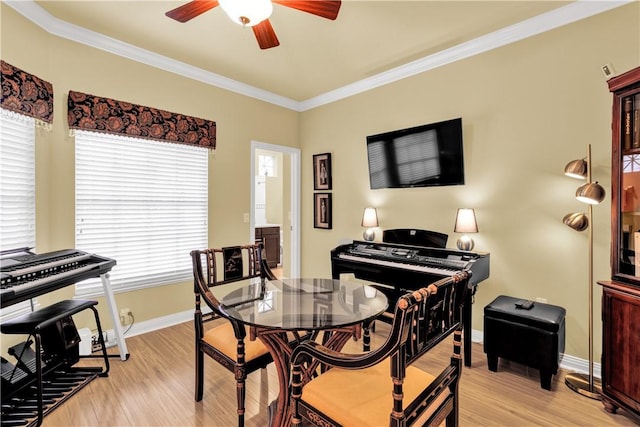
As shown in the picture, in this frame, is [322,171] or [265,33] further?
[322,171]

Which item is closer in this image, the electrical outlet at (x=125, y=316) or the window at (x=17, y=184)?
the window at (x=17, y=184)

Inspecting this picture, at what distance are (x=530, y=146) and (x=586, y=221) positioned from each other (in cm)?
74

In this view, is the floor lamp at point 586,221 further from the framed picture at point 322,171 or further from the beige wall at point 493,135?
the framed picture at point 322,171

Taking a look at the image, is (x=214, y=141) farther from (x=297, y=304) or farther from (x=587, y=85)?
(x=587, y=85)

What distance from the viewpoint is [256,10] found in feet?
5.41

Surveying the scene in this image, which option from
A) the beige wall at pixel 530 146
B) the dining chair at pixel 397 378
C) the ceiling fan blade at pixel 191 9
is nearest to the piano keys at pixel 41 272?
the dining chair at pixel 397 378

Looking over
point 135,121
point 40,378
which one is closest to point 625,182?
point 40,378

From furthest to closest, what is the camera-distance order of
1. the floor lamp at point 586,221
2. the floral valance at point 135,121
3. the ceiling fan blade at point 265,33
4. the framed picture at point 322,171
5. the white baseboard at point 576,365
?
the framed picture at point 322,171 → the floral valance at point 135,121 → the white baseboard at point 576,365 → the floor lamp at point 586,221 → the ceiling fan blade at point 265,33

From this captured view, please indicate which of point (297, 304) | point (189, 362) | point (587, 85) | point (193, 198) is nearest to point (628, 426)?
point (297, 304)

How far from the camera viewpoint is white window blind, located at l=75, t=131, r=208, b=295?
2891 millimetres

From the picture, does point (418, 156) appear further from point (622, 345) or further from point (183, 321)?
point (183, 321)

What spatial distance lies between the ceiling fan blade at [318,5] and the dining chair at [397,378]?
5.28ft

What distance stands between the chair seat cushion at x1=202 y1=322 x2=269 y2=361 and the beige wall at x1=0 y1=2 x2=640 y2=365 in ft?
5.47

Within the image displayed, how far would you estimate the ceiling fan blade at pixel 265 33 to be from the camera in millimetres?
2006
